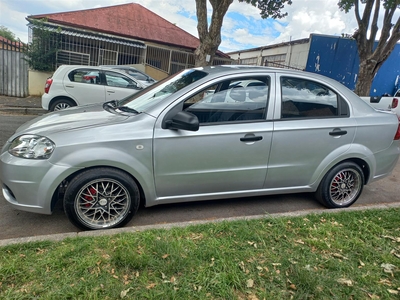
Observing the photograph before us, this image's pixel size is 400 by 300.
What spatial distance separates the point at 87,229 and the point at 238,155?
177 cm

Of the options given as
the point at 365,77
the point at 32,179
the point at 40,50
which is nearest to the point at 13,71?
the point at 40,50

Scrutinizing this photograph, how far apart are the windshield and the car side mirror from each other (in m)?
0.37

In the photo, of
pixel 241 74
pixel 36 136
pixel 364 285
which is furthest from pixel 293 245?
pixel 36 136

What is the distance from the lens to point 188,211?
3480mm

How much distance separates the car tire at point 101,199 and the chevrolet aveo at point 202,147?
10mm

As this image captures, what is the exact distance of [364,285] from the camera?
2.15 metres

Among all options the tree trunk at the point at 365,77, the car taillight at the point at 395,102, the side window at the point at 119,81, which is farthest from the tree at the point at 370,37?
the side window at the point at 119,81

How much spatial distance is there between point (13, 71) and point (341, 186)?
13.1 metres

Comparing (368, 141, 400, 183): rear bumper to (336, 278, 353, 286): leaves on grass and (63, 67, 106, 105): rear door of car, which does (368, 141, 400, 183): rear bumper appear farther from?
(63, 67, 106, 105): rear door of car

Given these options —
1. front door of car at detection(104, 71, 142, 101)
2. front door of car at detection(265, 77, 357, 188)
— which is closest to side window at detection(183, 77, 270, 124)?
front door of car at detection(265, 77, 357, 188)

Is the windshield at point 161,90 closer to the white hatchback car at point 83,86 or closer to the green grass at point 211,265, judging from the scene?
the green grass at point 211,265

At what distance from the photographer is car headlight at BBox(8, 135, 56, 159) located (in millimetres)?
2654

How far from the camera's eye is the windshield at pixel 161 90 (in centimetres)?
317

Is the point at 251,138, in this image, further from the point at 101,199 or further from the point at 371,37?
the point at 371,37
